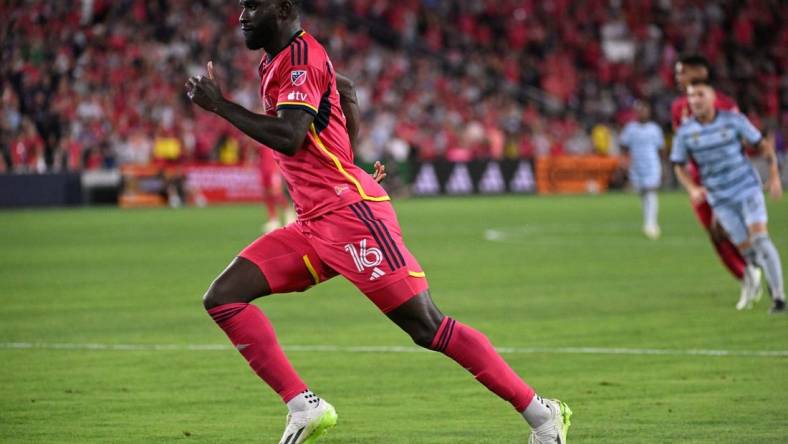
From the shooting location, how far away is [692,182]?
1437 cm

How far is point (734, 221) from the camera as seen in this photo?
549 inches

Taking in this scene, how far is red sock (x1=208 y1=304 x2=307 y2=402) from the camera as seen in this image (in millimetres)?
7199

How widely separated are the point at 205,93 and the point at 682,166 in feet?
27.7

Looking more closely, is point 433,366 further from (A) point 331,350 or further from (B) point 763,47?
(B) point 763,47

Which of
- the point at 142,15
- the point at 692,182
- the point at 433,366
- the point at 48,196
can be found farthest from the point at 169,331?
the point at 142,15

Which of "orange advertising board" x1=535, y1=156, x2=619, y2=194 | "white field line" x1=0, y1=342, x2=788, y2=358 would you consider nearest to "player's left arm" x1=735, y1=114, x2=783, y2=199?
"white field line" x1=0, y1=342, x2=788, y2=358

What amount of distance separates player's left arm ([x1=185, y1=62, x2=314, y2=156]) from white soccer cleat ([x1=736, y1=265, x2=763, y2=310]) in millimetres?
8538

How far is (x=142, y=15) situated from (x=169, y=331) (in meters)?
28.9

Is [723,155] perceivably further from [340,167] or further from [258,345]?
[258,345]

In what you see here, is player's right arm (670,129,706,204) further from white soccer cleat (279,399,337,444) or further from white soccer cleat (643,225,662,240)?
white soccer cleat (643,225,662,240)

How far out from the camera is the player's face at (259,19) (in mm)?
7055

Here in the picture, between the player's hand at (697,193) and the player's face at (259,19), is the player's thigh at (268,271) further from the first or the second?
the player's hand at (697,193)

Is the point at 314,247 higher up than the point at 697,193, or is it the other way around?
the point at 314,247

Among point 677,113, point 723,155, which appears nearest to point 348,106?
point 723,155
